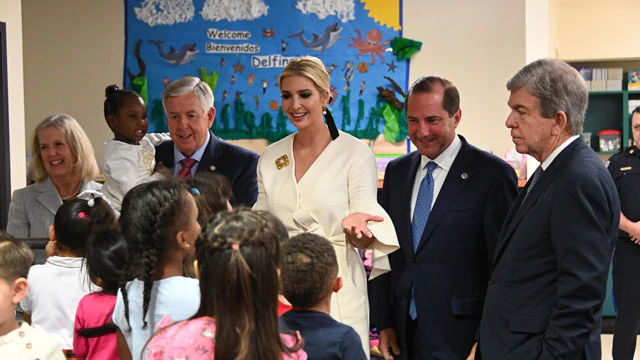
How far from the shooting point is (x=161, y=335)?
1617mm

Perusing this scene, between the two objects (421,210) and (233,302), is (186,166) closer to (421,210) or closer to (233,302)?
(421,210)

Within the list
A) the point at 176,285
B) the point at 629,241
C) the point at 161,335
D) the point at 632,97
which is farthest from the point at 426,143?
the point at 632,97

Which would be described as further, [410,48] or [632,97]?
[632,97]

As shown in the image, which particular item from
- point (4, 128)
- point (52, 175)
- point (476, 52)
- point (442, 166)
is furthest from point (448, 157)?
point (476, 52)

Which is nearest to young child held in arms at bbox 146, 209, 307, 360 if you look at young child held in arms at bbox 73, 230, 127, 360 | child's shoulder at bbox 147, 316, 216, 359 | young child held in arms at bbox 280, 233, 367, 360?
child's shoulder at bbox 147, 316, 216, 359

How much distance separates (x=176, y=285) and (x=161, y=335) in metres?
0.34

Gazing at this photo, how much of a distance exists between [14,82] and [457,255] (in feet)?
10.1

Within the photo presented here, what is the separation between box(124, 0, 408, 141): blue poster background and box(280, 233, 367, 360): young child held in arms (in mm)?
4092

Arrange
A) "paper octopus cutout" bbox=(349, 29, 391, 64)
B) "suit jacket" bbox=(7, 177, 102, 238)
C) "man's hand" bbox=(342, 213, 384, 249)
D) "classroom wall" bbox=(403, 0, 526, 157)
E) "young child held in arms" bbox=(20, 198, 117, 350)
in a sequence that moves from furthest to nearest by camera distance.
Answer: "paper octopus cutout" bbox=(349, 29, 391, 64) < "classroom wall" bbox=(403, 0, 526, 157) < "suit jacket" bbox=(7, 177, 102, 238) < "young child held in arms" bbox=(20, 198, 117, 350) < "man's hand" bbox=(342, 213, 384, 249)

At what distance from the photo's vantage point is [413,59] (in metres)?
6.01

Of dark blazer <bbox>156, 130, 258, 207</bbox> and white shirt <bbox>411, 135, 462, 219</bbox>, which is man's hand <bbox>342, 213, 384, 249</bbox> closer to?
white shirt <bbox>411, 135, 462, 219</bbox>

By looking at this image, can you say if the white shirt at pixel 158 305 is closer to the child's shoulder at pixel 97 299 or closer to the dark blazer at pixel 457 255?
the child's shoulder at pixel 97 299

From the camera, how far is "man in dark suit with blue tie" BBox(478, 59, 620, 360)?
1926 millimetres

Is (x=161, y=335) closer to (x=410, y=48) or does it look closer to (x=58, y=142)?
(x=58, y=142)
